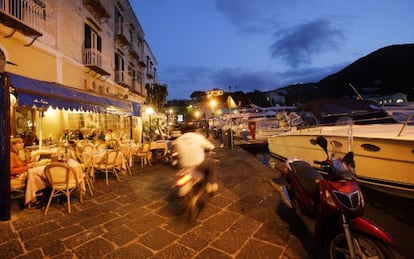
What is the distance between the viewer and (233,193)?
211 inches

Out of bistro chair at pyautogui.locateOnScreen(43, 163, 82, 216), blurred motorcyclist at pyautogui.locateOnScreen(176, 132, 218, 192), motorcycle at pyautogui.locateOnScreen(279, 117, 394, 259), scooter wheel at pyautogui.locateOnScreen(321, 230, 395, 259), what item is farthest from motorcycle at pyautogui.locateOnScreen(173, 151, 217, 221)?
bistro chair at pyautogui.locateOnScreen(43, 163, 82, 216)

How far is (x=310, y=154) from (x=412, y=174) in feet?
9.91

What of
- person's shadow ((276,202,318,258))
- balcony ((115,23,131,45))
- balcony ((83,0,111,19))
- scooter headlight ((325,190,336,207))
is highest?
balcony ((115,23,131,45))

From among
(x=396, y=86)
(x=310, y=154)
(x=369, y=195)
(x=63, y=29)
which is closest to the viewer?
(x=369, y=195)

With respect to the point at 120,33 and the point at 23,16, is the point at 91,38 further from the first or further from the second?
the point at 23,16

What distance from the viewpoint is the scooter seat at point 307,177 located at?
10.0 ft

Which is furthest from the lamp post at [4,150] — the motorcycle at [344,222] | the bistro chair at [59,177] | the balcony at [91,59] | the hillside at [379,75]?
the hillside at [379,75]

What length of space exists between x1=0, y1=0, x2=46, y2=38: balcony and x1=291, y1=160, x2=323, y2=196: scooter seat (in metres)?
8.36

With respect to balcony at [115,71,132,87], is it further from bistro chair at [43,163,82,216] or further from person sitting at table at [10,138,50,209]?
bistro chair at [43,163,82,216]

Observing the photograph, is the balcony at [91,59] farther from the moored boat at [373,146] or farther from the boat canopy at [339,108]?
the boat canopy at [339,108]

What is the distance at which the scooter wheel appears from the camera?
2.18 meters

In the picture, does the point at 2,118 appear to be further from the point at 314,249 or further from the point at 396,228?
the point at 396,228

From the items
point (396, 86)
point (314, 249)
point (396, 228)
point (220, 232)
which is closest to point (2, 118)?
point (220, 232)

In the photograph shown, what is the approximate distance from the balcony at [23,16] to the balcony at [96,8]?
4.12 metres
